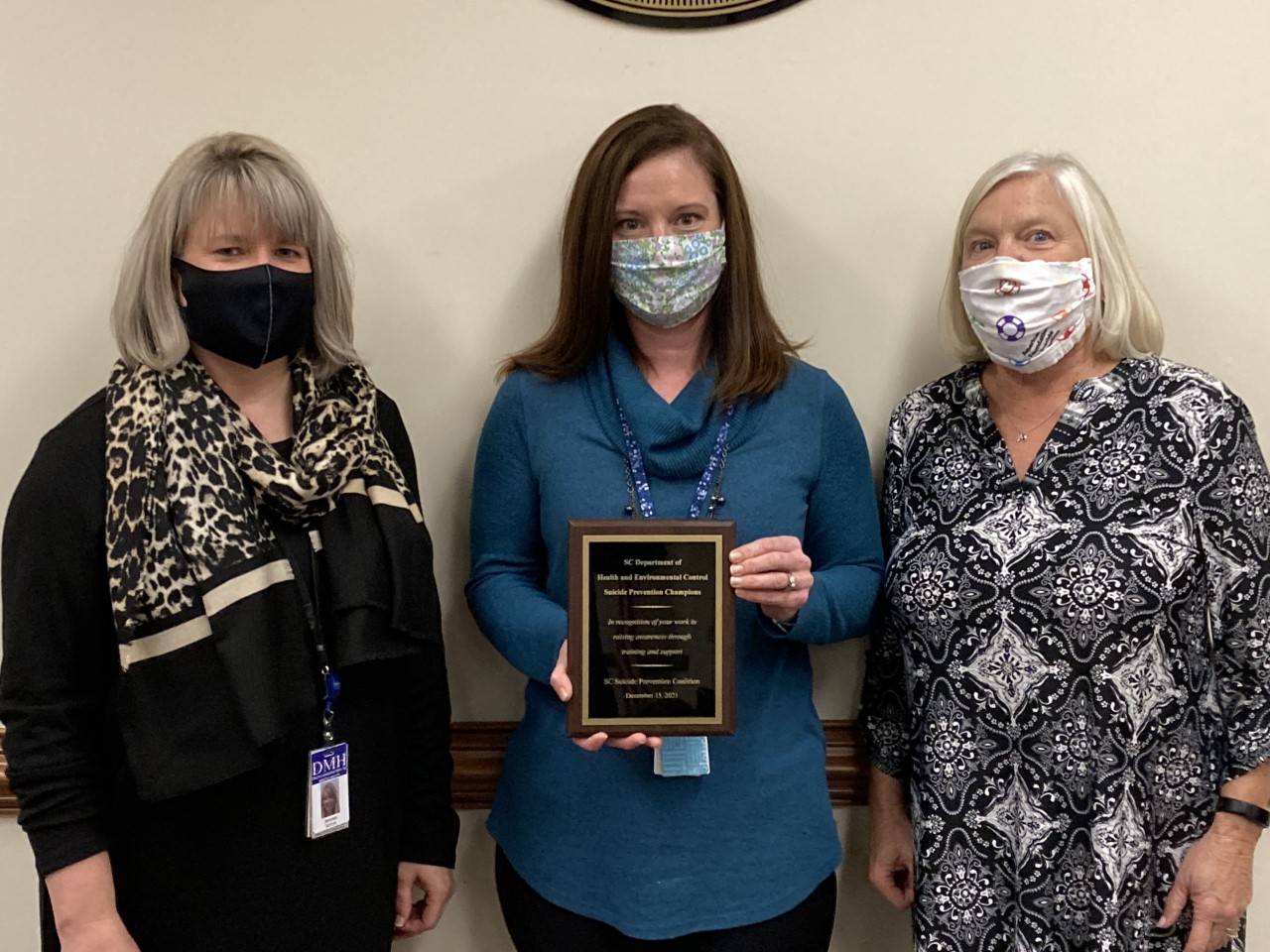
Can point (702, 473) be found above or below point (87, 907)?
above

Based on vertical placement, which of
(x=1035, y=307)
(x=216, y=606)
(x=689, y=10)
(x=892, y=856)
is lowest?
(x=892, y=856)

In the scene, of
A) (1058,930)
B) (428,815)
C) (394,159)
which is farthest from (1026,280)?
(428,815)

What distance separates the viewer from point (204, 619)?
1223 millimetres

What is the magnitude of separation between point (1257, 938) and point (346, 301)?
6.25 ft

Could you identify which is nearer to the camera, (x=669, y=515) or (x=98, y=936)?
(x=98, y=936)

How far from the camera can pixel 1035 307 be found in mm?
1429

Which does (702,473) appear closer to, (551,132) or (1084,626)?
(1084,626)

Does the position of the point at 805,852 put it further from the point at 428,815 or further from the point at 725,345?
the point at 725,345

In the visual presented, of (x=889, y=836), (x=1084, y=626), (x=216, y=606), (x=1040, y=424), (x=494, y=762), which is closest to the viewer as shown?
(x=216, y=606)

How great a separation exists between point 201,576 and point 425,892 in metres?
0.63

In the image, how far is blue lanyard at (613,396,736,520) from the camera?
55.4 inches

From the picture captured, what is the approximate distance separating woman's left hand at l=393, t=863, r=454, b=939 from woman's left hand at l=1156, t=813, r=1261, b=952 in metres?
1.02

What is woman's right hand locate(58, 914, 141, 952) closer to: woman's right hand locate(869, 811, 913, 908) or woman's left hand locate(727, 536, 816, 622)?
woman's left hand locate(727, 536, 816, 622)

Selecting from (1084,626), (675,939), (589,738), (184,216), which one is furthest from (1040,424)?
(184,216)
